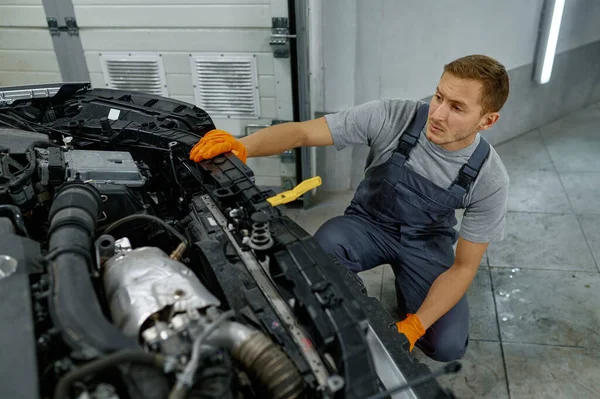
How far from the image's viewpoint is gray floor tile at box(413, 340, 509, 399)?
7.17 feet

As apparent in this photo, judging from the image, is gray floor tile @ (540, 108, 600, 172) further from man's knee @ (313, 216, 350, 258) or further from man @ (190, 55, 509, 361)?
man's knee @ (313, 216, 350, 258)

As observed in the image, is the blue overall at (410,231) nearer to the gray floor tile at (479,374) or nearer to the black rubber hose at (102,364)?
the gray floor tile at (479,374)

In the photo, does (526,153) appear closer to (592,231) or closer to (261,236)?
(592,231)

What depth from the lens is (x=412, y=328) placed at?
1.94 meters

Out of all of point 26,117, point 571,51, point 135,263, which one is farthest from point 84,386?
point 571,51

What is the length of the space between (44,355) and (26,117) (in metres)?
1.49

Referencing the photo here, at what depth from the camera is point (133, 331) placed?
1.07 m

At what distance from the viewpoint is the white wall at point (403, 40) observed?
3.26 m

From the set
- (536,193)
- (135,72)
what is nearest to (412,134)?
(536,193)

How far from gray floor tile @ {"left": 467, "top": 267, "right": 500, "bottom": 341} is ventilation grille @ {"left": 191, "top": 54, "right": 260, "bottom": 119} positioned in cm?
188

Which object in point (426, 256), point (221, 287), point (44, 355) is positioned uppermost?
point (44, 355)

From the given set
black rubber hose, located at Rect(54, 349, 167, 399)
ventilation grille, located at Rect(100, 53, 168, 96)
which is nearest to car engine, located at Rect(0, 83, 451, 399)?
black rubber hose, located at Rect(54, 349, 167, 399)

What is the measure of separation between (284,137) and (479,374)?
4.79 feet

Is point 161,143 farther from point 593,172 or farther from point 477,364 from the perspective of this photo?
point 593,172
